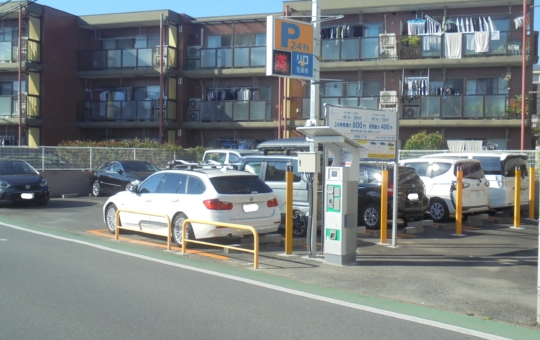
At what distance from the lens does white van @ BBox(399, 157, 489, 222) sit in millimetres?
16453

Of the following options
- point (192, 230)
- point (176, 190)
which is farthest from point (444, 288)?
point (176, 190)

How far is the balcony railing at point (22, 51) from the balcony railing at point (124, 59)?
8.99 ft

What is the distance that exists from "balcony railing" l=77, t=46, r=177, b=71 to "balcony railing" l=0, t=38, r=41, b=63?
108 inches

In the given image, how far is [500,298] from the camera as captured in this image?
8625 mm

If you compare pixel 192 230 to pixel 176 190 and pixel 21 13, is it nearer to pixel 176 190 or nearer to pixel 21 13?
pixel 176 190

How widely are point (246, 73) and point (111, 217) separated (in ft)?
58.0

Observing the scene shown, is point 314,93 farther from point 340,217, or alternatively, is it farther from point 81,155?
point 81,155

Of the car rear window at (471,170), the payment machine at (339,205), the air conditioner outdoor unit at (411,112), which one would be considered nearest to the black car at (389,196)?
the car rear window at (471,170)

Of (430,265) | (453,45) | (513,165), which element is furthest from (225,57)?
(430,265)

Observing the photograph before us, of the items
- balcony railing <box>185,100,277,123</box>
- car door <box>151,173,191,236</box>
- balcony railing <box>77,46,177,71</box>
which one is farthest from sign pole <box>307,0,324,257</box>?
balcony railing <box>77,46,177,71</box>

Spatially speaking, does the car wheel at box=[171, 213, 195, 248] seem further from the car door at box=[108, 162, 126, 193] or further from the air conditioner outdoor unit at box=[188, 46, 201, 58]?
the air conditioner outdoor unit at box=[188, 46, 201, 58]

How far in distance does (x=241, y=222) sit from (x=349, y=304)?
4.23m

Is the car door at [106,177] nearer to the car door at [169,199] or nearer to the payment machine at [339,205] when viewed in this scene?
the car door at [169,199]

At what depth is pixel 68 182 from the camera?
2544cm
